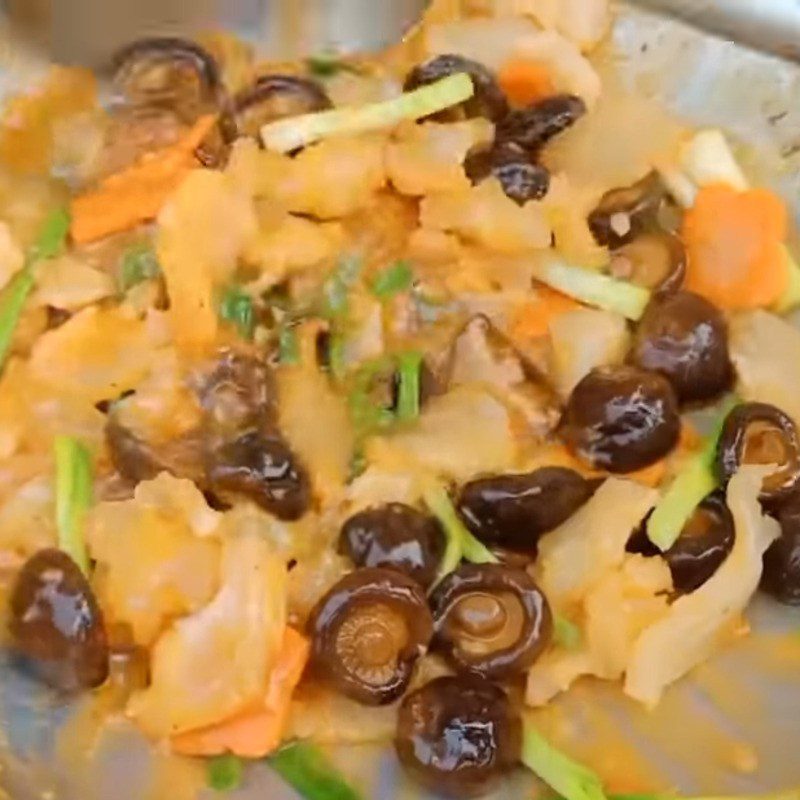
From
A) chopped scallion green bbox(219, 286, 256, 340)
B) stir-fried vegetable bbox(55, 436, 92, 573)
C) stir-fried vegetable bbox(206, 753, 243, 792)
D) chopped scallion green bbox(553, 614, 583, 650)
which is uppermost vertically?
chopped scallion green bbox(219, 286, 256, 340)

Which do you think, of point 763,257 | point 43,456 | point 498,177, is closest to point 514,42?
point 498,177

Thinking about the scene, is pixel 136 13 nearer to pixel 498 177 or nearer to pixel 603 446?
pixel 498 177

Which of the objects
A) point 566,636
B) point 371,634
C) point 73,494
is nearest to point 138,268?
point 73,494

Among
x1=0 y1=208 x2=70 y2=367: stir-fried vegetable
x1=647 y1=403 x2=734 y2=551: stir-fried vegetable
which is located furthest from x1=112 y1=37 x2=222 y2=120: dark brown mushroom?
x1=647 y1=403 x2=734 y2=551: stir-fried vegetable

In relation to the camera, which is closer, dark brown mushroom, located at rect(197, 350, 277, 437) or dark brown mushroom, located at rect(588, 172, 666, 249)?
dark brown mushroom, located at rect(197, 350, 277, 437)

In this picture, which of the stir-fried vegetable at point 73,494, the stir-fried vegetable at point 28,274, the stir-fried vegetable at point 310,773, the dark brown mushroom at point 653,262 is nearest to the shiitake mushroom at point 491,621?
the stir-fried vegetable at point 310,773

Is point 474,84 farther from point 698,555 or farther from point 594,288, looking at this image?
point 698,555

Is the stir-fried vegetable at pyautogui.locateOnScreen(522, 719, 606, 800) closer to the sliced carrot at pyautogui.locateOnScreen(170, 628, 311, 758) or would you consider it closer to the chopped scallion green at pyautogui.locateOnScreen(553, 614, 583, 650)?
the chopped scallion green at pyautogui.locateOnScreen(553, 614, 583, 650)
